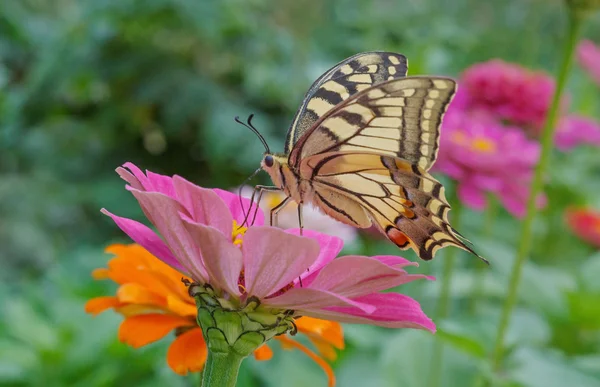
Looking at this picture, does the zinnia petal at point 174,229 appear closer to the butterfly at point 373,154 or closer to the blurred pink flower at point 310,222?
the butterfly at point 373,154

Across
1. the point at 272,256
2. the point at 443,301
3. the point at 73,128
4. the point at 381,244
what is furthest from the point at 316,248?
the point at 73,128

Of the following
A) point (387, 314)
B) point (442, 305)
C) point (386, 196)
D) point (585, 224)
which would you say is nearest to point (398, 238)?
point (386, 196)

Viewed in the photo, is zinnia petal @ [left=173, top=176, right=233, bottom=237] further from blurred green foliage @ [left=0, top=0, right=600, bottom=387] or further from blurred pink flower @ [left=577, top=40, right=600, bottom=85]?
blurred pink flower @ [left=577, top=40, right=600, bottom=85]

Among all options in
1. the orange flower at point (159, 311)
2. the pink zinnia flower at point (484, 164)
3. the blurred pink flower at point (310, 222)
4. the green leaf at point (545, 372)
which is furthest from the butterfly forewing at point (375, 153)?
the blurred pink flower at point (310, 222)

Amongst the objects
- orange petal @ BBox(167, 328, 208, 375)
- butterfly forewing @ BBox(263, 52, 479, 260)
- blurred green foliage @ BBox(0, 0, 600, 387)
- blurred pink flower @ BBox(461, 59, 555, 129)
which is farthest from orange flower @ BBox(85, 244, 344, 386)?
blurred pink flower @ BBox(461, 59, 555, 129)

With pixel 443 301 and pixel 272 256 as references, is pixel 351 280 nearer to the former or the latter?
pixel 272 256
